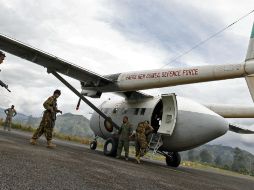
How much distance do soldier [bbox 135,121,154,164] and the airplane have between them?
1.52 feet

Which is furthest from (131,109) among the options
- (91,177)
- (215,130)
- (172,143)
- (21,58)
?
(91,177)

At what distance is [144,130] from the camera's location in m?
14.8

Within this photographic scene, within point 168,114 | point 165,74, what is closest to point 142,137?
point 168,114

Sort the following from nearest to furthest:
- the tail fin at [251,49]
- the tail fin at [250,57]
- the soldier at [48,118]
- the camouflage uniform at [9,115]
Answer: the tail fin at [250,57]
the tail fin at [251,49]
the soldier at [48,118]
the camouflage uniform at [9,115]

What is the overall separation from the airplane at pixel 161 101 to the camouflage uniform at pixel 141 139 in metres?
0.49

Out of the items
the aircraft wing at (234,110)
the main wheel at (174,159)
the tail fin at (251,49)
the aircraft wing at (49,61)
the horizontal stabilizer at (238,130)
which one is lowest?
the main wheel at (174,159)

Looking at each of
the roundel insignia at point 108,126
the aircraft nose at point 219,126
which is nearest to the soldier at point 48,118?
the roundel insignia at point 108,126

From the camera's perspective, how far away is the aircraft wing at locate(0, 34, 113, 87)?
1442cm

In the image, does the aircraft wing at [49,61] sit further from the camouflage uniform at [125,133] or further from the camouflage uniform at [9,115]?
the camouflage uniform at [9,115]

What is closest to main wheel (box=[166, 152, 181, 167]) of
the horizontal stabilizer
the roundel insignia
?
the roundel insignia

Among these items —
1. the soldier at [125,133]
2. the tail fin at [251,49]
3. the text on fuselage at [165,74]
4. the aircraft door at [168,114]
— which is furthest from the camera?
the soldier at [125,133]

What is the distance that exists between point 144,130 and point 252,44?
584cm

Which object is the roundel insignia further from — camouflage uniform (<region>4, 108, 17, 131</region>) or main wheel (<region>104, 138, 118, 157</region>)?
camouflage uniform (<region>4, 108, 17, 131</region>)

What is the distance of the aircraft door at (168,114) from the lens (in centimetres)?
1452
